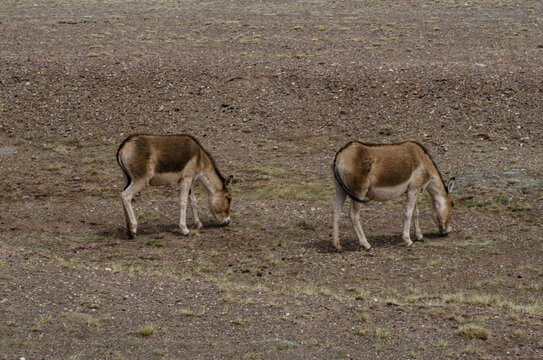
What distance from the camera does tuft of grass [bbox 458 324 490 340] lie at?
1170 cm

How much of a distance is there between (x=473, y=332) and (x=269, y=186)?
1044cm

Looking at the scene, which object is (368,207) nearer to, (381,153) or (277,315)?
(381,153)

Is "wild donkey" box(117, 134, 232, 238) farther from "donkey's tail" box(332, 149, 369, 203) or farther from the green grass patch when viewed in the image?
"donkey's tail" box(332, 149, 369, 203)

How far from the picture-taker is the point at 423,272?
1507 cm

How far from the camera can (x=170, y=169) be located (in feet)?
56.5

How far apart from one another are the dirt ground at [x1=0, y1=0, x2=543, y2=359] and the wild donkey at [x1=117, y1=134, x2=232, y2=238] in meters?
0.60

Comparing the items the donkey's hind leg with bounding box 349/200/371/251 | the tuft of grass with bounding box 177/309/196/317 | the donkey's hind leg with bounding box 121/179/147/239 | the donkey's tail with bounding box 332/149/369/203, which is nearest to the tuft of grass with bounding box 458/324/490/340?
the tuft of grass with bounding box 177/309/196/317

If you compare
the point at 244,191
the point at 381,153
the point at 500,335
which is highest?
the point at 381,153

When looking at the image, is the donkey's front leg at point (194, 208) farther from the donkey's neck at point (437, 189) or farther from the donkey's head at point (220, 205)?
the donkey's neck at point (437, 189)

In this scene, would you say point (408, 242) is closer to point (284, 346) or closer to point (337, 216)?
point (337, 216)

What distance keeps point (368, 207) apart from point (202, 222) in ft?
13.7

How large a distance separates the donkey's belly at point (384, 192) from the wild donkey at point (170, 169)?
3.64 metres

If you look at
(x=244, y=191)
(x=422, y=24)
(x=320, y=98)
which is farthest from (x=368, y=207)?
(x=422, y=24)

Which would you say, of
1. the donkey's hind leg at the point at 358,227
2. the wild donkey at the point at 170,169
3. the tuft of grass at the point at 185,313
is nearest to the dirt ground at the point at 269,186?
the tuft of grass at the point at 185,313
